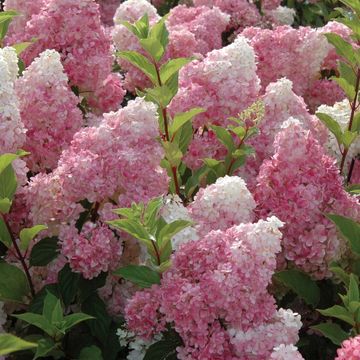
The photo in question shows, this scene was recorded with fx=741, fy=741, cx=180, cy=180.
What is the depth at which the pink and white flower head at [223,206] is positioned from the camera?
176 centimetres

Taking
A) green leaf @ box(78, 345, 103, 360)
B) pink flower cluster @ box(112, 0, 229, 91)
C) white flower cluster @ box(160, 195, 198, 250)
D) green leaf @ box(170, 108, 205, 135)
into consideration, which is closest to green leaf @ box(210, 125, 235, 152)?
green leaf @ box(170, 108, 205, 135)

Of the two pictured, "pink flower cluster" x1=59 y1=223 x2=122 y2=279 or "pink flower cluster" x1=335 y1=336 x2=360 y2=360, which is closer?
"pink flower cluster" x1=335 y1=336 x2=360 y2=360

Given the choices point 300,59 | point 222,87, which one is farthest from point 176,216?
point 300,59

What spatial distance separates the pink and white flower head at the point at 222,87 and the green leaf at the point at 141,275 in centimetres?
74

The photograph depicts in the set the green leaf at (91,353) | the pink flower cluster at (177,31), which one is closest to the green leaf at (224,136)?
the green leaf at (91,353)

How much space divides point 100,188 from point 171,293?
34 centimetres

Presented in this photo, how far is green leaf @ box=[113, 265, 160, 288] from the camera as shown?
1622 millimetres

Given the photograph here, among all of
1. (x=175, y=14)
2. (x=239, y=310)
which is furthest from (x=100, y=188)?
(x=175, y=14)

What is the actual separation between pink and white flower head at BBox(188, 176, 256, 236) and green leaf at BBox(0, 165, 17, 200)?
441mm

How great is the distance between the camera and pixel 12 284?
1812 millimetres

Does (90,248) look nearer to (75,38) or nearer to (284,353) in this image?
(284,353)

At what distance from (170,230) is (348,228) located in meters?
0.44

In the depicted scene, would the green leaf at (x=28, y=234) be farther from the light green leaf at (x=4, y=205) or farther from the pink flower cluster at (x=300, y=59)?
the pink flower cluster at (x=300, y=59)

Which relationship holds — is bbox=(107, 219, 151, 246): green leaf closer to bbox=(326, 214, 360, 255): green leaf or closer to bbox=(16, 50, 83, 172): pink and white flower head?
bbox=(326, 214, 360, 255): green leaf
